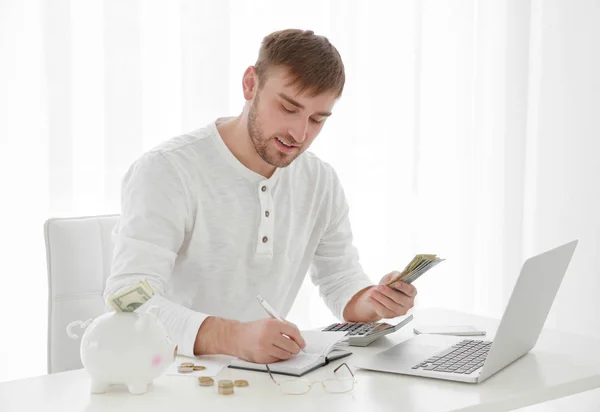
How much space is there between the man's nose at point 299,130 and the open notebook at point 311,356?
0.46 meters

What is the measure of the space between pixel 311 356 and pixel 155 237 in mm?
451

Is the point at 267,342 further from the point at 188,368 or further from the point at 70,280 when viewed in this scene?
the point at 70,280

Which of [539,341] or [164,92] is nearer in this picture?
[539,341]

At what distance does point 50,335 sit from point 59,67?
1044 millimetres

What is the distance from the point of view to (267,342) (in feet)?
5.05

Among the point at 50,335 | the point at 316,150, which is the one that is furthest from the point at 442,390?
the point at 316,150

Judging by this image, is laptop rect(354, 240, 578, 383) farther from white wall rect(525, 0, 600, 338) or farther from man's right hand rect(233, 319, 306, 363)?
white wall rect(525, 0, 600, 338)

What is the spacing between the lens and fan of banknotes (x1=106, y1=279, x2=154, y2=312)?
140cm

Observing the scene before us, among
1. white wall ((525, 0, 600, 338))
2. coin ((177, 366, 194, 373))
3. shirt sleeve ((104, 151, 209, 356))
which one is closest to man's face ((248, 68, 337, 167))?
shirt sleeve ((104, 151, 209, 356))

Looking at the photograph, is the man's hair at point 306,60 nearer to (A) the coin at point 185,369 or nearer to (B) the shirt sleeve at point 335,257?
(B) the shirt sleeve at point 335,257

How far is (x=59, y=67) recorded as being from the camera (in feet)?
8.41

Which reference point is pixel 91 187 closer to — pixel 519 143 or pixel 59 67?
pixel 59 67

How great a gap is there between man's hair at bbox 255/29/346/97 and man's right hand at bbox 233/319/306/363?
1.86ft

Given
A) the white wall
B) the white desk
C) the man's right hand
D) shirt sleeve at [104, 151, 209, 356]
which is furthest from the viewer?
the white wall
